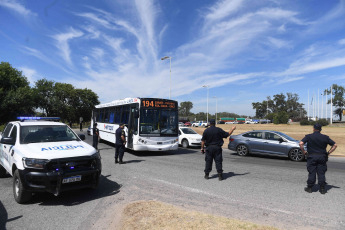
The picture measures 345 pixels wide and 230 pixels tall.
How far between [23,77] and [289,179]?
51.1 m

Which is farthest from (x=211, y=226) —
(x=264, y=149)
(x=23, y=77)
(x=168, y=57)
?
(x=23, y=77)

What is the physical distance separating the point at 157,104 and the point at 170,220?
919 cm

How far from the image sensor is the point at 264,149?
13117 mm

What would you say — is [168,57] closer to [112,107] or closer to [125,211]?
[112,107]

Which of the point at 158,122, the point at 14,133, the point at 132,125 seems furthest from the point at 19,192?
the point at 158,122

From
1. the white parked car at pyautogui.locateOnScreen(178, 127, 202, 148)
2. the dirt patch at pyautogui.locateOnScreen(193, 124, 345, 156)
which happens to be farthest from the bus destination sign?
the dirt patch at pyautogui.locateOnScreen(193, 124, 345, 156)

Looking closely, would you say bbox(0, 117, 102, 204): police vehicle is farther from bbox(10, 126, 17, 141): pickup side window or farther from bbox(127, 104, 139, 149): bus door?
bbox(127, 104, 139, 149): bus door

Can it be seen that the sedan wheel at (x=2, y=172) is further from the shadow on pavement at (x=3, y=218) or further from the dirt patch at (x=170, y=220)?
the dirt patch at (x=170, y=220)

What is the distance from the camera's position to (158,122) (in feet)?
42.7

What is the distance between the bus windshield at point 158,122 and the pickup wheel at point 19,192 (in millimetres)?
7490

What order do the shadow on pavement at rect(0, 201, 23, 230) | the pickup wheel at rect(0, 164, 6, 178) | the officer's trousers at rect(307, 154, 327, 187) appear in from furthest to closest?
1. the pickup wheel at rect(0, 164, 6, 178)
2. the officer's trousers at rect(307, 154, 327, 187)
3. the shadow on pavement at rect(0, 201, 23, 230)

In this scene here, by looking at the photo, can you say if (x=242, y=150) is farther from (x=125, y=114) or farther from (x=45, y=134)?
(x=45, y=134)

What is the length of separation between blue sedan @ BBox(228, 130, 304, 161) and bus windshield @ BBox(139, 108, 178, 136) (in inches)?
149

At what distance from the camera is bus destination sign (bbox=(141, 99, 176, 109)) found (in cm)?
1280
